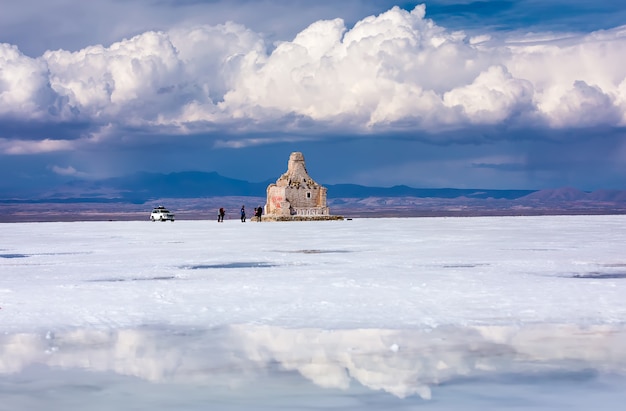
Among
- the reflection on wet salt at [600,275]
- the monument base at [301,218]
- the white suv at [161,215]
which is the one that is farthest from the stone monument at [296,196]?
the reflection on wet salt at [600,275]

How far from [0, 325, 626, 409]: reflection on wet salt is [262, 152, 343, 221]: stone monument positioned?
2203 inches

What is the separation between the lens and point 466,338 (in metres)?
9.52

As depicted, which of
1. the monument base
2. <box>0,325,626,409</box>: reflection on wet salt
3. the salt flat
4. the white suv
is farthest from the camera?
the white suv

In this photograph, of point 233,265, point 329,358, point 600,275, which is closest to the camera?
point 329,358

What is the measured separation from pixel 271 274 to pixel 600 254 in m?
10.4

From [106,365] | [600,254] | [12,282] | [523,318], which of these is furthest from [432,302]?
[600,254]

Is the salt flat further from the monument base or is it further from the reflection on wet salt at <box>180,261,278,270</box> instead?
the monument base

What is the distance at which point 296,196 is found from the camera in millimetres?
67688

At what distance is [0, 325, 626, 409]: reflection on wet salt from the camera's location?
7.32 m

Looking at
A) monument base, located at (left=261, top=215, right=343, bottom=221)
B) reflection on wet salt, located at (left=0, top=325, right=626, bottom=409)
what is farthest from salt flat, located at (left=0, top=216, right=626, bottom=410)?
monument base, located at (left=261, top=215, right=343, bottom=221)

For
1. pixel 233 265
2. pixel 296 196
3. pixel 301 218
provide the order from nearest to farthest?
pixel 233 265 < pixel 301 218 < pixel 296 196

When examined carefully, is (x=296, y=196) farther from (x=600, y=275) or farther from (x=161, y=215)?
(x=600, y=275)

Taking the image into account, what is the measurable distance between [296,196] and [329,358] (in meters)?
59.3

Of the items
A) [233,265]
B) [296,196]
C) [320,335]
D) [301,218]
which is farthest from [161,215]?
[320,335]
